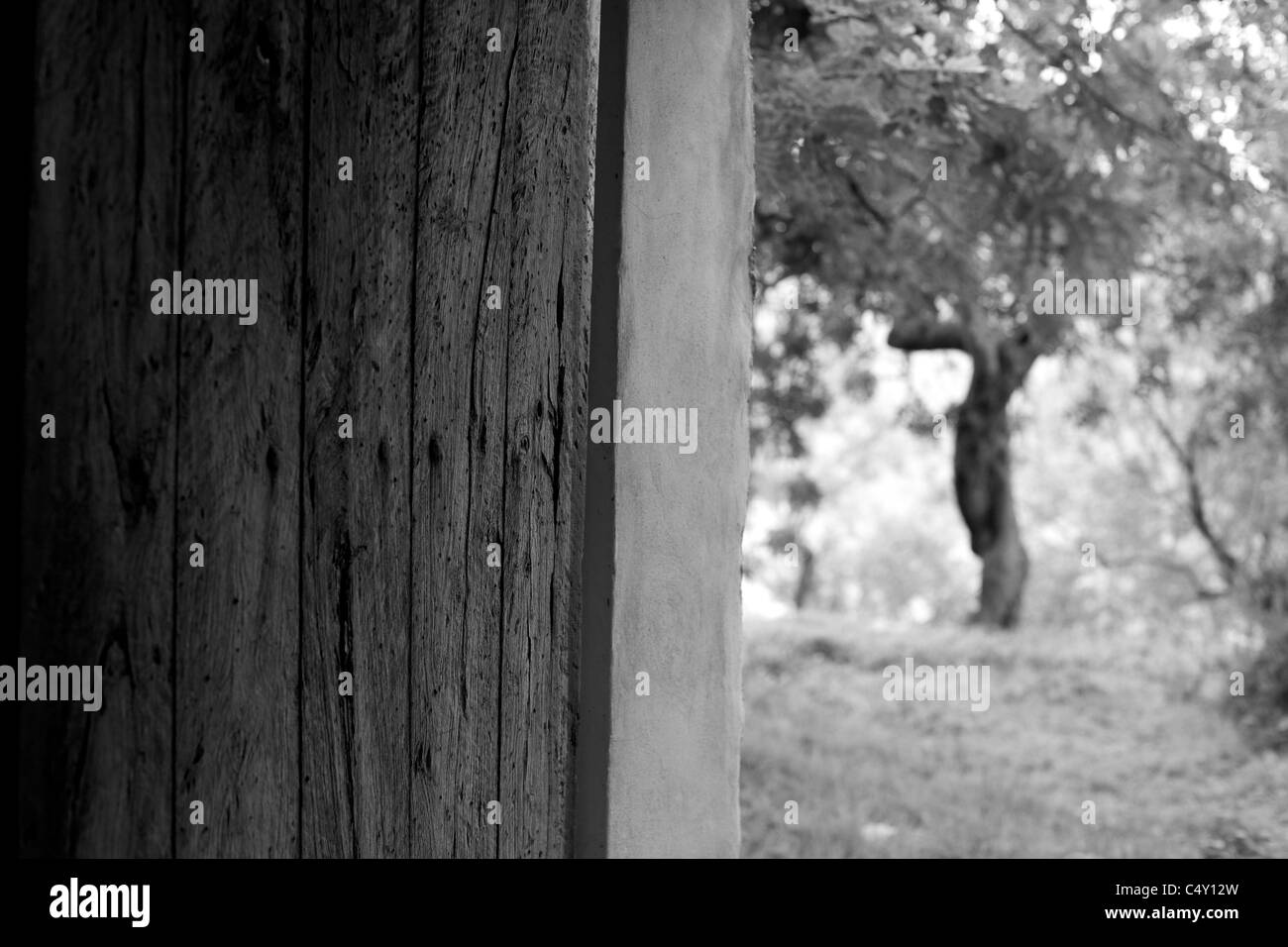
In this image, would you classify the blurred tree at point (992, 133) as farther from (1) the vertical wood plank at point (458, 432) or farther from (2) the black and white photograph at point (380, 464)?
(1) the vertical wood plank at point (458, 432)

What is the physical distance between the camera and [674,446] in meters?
2.25

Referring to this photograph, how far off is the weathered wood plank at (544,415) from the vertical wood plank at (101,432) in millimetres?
567

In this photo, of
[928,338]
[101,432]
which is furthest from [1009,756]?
[101,432]

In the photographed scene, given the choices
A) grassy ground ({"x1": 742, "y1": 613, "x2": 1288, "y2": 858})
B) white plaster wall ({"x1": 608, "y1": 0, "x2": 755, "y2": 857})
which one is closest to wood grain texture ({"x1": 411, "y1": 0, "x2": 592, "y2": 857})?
white plaster wall ({"x1": 608, "y1": 0, "x2": 755, "y2": 857})

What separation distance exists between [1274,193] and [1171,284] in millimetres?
5583

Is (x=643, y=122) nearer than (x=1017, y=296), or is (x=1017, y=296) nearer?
(x=643, y=122)

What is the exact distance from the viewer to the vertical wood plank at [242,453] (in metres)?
1.95

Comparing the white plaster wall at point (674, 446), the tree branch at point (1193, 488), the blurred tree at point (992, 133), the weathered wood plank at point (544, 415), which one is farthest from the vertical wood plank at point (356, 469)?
the tree branch at point (1193, 488)

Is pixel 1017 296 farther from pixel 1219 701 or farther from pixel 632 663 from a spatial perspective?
pixel 632 663

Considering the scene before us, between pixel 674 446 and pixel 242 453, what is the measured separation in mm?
786

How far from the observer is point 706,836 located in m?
2.30

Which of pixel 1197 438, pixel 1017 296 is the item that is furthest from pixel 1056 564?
pixel 1017 296

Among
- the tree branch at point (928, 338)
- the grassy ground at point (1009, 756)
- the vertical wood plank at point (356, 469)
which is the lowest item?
the grassy ground at point (1009, 756)

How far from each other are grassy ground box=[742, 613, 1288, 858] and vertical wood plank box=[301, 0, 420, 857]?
3.74 meters
